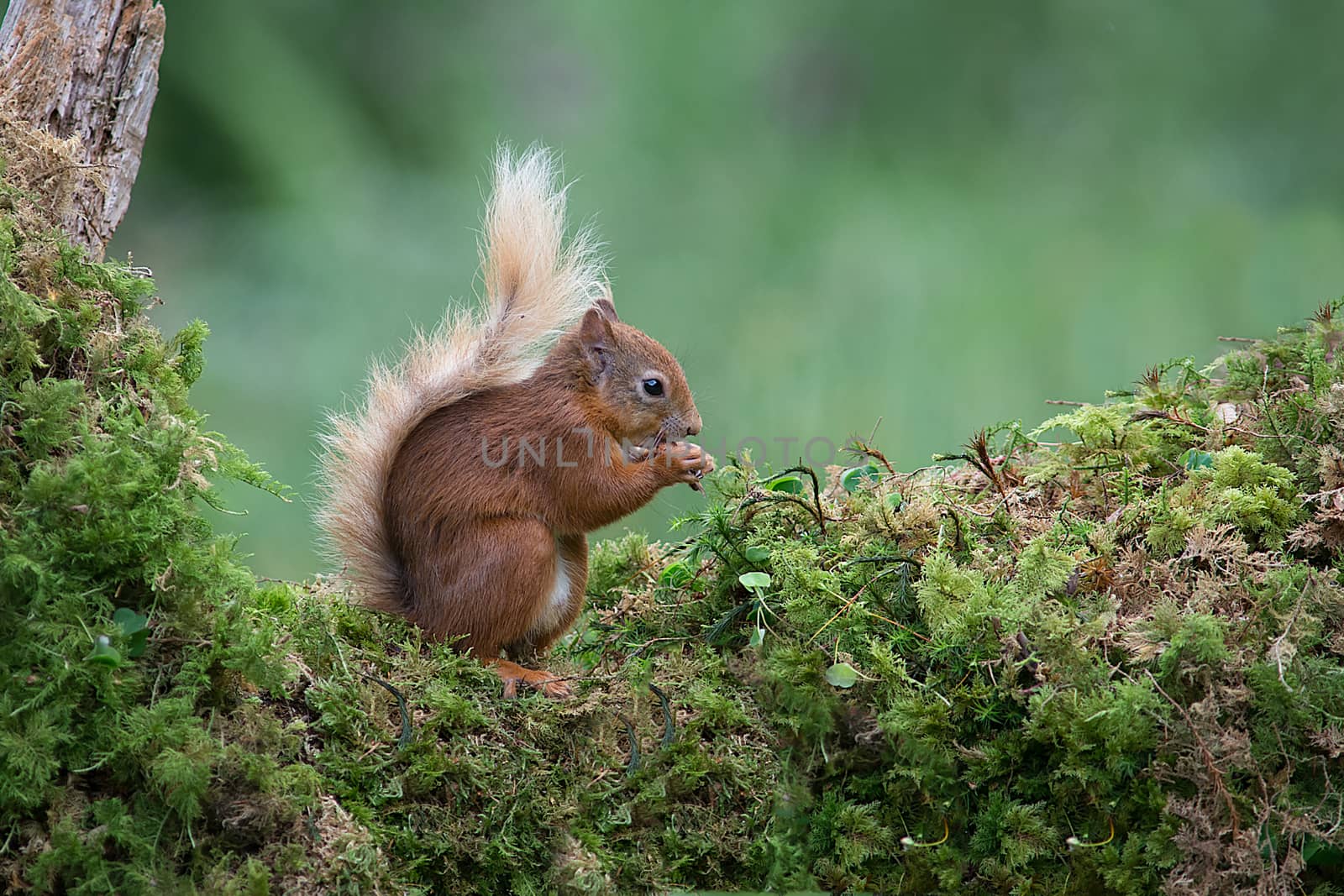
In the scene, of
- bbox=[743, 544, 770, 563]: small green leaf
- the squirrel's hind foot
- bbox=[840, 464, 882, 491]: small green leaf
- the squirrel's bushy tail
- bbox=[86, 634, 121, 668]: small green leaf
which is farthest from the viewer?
bbox=[840, 464, 882, 491]: small green leaf

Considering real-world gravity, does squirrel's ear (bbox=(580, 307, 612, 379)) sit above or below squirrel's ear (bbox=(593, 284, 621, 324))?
below

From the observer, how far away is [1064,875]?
1.79 meters

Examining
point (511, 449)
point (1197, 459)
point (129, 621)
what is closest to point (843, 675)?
point (511, 449)

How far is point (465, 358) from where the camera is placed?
2.55m

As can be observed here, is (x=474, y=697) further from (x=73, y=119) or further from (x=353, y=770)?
(x=73, y=119)

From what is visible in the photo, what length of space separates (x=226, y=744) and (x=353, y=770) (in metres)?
0.21

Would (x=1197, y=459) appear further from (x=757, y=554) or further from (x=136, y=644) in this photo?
(x=136, y=644)

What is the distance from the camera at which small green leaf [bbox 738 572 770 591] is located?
2.18 metres

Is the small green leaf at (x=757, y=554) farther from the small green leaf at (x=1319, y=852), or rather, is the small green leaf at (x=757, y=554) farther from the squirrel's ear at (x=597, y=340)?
the small green leaf at (x=1319, y=852)

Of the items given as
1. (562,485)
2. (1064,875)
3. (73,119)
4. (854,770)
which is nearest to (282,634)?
(562,485)

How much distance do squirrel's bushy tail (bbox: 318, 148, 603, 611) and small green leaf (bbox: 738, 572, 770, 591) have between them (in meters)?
0.78

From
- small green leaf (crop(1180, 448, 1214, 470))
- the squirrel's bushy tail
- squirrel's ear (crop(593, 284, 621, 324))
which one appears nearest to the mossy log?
small green leaf (crop(1180, 448, 1214, 470))

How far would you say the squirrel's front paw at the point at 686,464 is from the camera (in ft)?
8.30

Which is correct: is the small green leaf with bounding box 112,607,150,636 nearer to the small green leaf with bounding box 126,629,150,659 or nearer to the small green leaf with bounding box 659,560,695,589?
the small green leaf with bounding box 126,629,150,659
